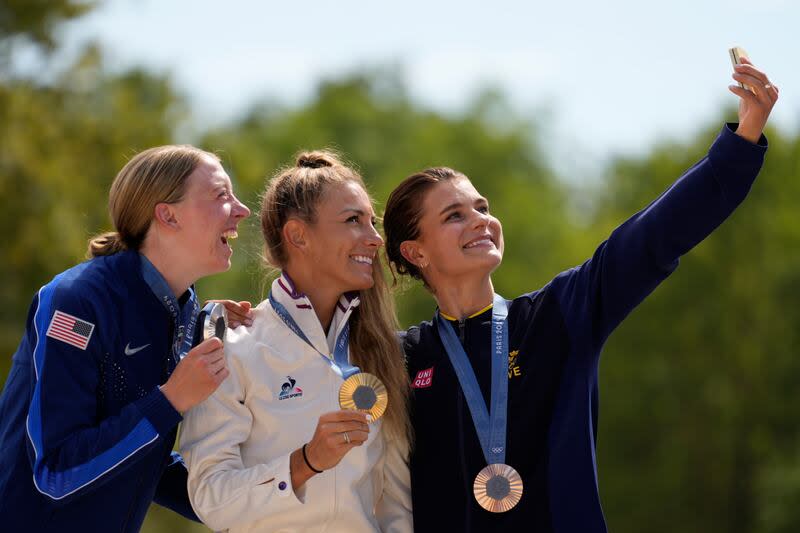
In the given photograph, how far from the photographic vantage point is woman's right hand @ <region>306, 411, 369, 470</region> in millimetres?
4480

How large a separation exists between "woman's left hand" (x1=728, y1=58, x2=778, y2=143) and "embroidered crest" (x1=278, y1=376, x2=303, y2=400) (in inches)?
83.9

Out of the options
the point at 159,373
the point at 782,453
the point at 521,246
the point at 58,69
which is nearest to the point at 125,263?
the point at 159,373

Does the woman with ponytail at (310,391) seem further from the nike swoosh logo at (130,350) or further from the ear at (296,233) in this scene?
the nike swoosh logo at (130,350)

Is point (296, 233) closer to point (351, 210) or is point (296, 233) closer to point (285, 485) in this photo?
point (351, 210)

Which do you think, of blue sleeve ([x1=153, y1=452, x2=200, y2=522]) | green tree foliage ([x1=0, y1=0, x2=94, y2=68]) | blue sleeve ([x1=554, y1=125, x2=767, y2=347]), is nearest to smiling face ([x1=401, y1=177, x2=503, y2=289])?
blue sleeve ([x1=554, y1=125, x2=767, y2=347])

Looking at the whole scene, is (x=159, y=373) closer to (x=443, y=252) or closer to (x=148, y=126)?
(x=443, y=252)

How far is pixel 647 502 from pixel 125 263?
24196mm

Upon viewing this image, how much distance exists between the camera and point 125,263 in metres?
5.04

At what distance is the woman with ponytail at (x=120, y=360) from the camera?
4.57 meters

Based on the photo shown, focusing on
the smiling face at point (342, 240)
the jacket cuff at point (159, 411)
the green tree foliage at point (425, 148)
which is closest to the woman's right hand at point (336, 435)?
the jacket cuff at point (159, 411)

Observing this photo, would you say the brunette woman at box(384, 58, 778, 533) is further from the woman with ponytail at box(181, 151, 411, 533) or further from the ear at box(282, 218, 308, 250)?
the ear at box(282, 218, 308, 250)

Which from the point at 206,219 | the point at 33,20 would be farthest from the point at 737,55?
the point at 33,20

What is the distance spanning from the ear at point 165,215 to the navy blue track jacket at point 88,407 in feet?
0.74

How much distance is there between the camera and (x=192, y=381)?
15.2 ft
